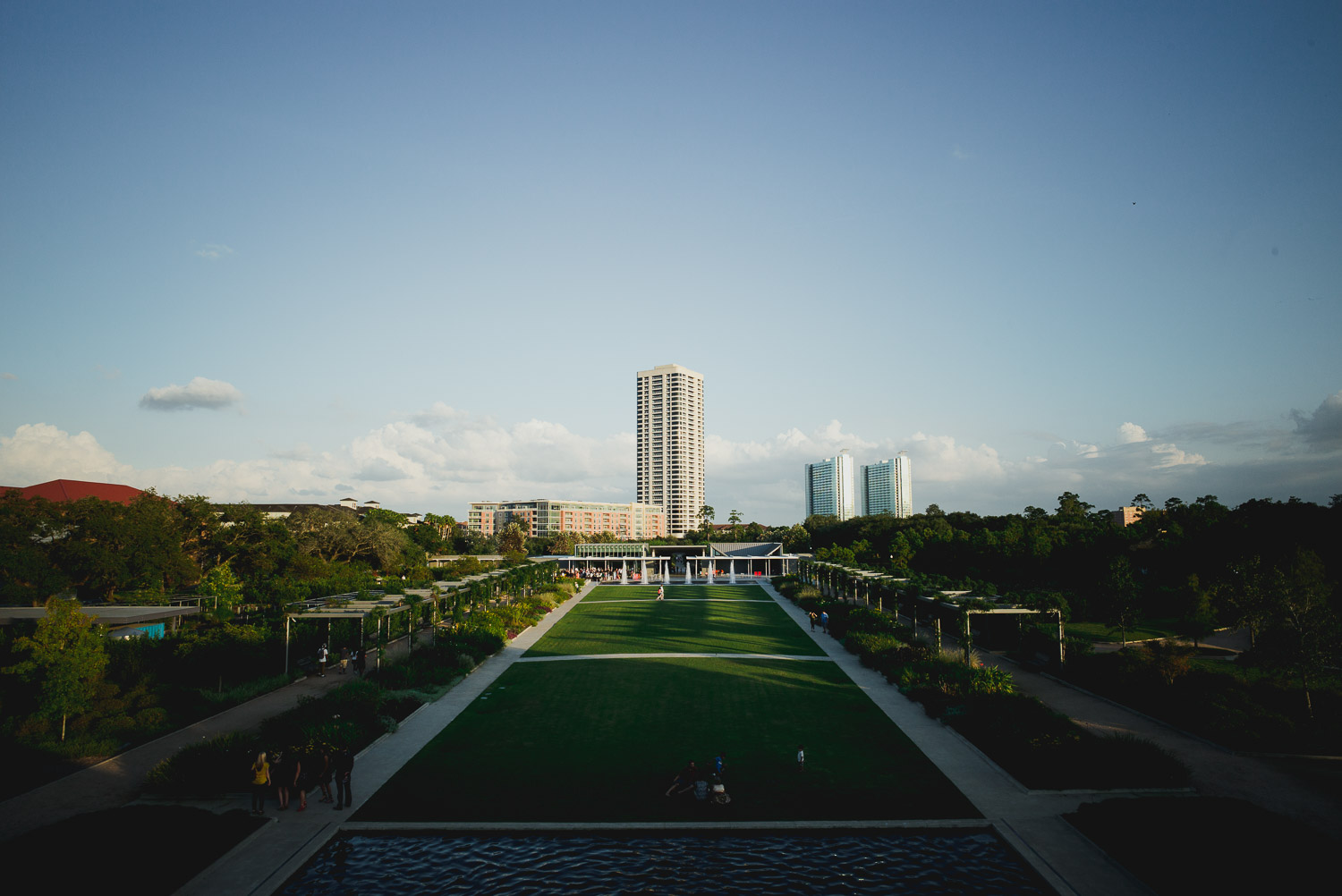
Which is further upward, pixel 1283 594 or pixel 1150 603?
pixel 1283 594

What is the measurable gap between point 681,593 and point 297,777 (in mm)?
47958

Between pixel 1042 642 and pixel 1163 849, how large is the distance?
58.1 feet

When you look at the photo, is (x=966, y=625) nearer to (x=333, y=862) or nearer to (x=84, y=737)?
(x=333, y=862)

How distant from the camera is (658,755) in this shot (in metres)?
17.5

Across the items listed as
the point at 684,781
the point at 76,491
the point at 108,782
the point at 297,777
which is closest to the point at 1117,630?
the point at 684,781

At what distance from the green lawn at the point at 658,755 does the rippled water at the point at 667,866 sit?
3.06 feet

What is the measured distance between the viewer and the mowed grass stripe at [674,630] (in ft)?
107

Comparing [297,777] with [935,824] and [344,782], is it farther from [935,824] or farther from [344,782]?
[935,824]

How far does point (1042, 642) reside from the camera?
27672 mm

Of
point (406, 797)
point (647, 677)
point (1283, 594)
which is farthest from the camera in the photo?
point (647, 677)

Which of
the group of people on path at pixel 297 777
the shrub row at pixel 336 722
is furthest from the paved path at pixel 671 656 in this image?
the group of people on path at pixel 297 777

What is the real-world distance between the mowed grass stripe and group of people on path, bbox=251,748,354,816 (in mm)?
16861

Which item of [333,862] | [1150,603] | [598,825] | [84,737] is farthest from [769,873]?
[1150,603]

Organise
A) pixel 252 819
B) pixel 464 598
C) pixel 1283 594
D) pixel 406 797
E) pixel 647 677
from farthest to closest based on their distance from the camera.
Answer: pixel 464 598 < pixel 647 677 < pixel 1283 594 < pixel 406 797 < pixel 252 819
